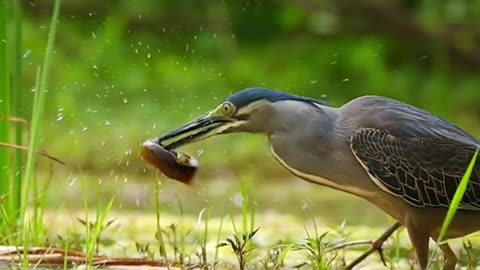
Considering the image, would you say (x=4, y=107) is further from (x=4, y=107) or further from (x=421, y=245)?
(x=421, y=245)

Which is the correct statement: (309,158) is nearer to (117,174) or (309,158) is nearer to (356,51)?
(117,174)

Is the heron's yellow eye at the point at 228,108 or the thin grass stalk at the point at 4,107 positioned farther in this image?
the thin grass stalk at the point at 4,107

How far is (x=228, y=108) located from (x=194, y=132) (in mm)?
107

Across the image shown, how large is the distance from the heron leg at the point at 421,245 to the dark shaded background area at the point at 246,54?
16.0 feet

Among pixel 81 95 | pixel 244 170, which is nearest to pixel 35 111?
pixel 244 170

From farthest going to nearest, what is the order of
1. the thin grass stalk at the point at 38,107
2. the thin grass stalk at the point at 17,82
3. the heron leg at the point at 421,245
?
the thin grass stalk at the point at 17,82
the thin grass stalk at the point at 38,107
the heron leg at the point at 421,245

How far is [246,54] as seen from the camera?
408 inches

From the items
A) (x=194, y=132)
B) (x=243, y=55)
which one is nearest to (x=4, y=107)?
(x=194, y=132)

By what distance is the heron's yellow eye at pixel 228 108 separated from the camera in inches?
136

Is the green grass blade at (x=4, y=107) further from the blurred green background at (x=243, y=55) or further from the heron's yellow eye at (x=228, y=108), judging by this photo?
the blurred green background at (x=243, y=55)

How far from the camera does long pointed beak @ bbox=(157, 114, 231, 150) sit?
11.4 feet

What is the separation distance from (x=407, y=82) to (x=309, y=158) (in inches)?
258

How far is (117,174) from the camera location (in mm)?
7629

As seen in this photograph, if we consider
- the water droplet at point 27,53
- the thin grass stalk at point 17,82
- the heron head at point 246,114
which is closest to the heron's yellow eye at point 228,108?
the heron head at point 246,114
